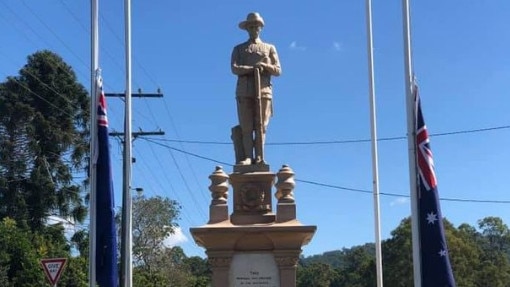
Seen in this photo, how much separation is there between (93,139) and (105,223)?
1458 millimetres

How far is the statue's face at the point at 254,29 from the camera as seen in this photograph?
15156mm

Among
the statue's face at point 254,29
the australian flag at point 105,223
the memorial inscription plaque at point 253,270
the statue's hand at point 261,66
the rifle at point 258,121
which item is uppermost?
the statue's face at point 254,29

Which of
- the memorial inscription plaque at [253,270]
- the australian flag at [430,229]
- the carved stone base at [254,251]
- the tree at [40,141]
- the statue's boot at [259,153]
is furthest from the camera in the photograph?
the tree at [40,141]

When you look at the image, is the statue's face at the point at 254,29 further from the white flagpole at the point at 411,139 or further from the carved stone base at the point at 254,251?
the carved stone base at the point at 254,251

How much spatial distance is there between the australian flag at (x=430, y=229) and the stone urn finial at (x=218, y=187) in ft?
11.1

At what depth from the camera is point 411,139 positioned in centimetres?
1322

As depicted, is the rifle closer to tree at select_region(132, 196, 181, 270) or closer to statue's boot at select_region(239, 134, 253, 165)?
statue's boot at select_region(239, 134, 253, 165)

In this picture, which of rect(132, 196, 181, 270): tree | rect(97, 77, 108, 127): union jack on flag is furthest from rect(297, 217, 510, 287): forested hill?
rect(97, 77, 108, 127): union jack on flag

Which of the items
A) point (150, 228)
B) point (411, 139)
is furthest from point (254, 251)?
point (150, 228)

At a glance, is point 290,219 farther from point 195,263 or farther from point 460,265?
point 195,263

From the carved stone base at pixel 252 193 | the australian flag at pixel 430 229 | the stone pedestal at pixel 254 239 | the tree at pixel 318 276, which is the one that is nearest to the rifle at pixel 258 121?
the carved stone base at pixel 252 193

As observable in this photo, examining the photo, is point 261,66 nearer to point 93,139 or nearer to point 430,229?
point 93,139

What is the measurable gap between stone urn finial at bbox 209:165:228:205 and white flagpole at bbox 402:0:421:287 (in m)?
3.25

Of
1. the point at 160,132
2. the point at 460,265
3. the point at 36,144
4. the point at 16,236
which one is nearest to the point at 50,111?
the point at 36,144
